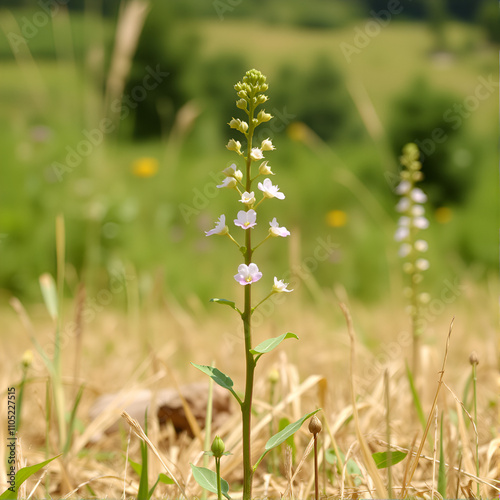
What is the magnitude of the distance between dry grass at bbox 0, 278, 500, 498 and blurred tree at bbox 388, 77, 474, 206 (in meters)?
3.21

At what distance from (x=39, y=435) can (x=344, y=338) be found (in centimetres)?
112

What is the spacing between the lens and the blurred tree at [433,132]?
5.81m

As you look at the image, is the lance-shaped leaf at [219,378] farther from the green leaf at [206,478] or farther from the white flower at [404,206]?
the white flower at [404,206]

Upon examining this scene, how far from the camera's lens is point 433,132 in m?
5.62

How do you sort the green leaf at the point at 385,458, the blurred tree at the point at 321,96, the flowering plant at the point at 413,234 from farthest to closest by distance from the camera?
the blurred tree at the point at 321,96
the flowering plant at the point at 413,234
the green leaf at the point at 385,458

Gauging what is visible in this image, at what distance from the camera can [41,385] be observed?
6.05ft

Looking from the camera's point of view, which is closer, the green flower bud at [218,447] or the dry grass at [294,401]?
the green flower bud at [218,447]

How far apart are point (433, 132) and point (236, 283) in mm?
3234

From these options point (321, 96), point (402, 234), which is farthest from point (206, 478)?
point (321, 96)

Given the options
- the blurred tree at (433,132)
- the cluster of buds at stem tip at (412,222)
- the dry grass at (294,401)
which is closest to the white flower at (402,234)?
the cluster of buds at stem tip at (412,222)

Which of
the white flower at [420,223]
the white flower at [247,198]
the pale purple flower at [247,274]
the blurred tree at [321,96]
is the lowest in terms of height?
the pale purple flower at [247,274]

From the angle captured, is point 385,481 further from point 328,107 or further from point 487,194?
point 328,107

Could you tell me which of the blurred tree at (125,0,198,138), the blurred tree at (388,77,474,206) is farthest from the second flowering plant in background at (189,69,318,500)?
the blurred tree at (125,0,198,138)

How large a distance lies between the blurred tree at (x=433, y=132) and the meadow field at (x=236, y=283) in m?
0.02
